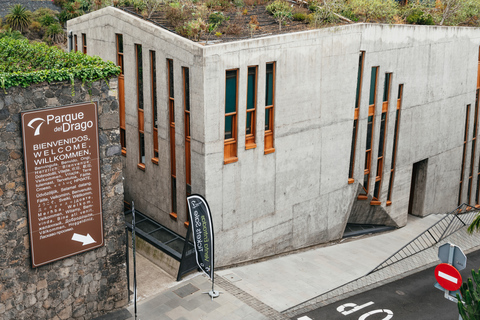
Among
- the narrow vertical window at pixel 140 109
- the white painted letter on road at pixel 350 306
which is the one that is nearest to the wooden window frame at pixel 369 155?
the white painted letter on road at pixel 350 306

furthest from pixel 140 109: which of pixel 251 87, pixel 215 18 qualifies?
pixel 215 18

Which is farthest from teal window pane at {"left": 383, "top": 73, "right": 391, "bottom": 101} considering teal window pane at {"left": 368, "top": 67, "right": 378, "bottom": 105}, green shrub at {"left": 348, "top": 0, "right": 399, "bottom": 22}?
green shrub at {"left": 348, "top": 0, "right": 399, "bottom": 22}

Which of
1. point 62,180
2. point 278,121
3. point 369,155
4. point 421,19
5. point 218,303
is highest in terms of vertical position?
point 421,19

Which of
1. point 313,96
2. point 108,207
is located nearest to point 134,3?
point 313,96

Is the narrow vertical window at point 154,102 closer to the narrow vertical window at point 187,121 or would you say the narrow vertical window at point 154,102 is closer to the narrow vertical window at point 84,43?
the narrow vertical window at point 187,121

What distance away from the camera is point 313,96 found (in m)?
21.1

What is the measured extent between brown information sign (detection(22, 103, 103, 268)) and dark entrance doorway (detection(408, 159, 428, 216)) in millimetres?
18755

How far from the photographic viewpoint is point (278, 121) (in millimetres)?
20219

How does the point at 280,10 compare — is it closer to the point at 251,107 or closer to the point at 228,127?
the point at 251,107

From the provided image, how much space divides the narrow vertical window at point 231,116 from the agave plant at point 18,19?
21.3 meters

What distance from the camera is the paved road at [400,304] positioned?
57.8 feet

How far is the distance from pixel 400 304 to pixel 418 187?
1129 cm

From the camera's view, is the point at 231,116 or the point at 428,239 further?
the point at 428,239

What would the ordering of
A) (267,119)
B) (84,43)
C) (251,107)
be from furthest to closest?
(84,43), (267,119), (251,107)
